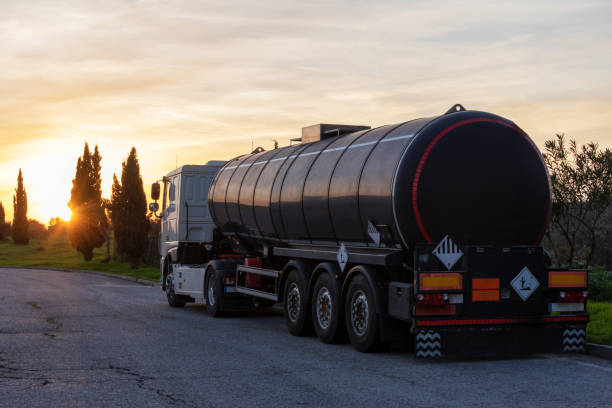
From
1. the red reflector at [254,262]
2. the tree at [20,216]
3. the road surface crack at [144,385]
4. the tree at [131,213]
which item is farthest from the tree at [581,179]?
the tree at [20,216]

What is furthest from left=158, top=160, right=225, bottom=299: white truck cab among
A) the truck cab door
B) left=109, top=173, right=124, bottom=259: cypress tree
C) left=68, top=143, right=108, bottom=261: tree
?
left=68, top=143, right=108, bottom=261: tree

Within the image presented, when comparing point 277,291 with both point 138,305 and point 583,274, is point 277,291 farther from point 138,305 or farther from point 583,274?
point 138,305

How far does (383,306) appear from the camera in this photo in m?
10.8

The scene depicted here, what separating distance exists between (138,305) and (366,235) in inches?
388

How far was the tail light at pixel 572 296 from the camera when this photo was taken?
1073cm

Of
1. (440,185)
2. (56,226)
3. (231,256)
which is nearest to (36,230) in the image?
(56,226)

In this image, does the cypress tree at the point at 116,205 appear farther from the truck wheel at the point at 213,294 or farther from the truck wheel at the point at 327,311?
the truck wheel at the point at 327,311

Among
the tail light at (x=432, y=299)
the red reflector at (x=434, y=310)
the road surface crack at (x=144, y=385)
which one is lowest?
the road surface crack at (x=144, y=385)

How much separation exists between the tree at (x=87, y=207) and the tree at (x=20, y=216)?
113 ft

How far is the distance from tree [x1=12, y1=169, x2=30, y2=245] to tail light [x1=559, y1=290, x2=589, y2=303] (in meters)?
86.0

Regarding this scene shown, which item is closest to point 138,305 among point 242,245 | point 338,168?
point 242,245

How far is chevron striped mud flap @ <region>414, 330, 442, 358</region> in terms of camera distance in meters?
10.2

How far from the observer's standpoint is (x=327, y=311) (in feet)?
40.6

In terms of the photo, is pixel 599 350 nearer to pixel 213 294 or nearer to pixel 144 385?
pixel 144 385
